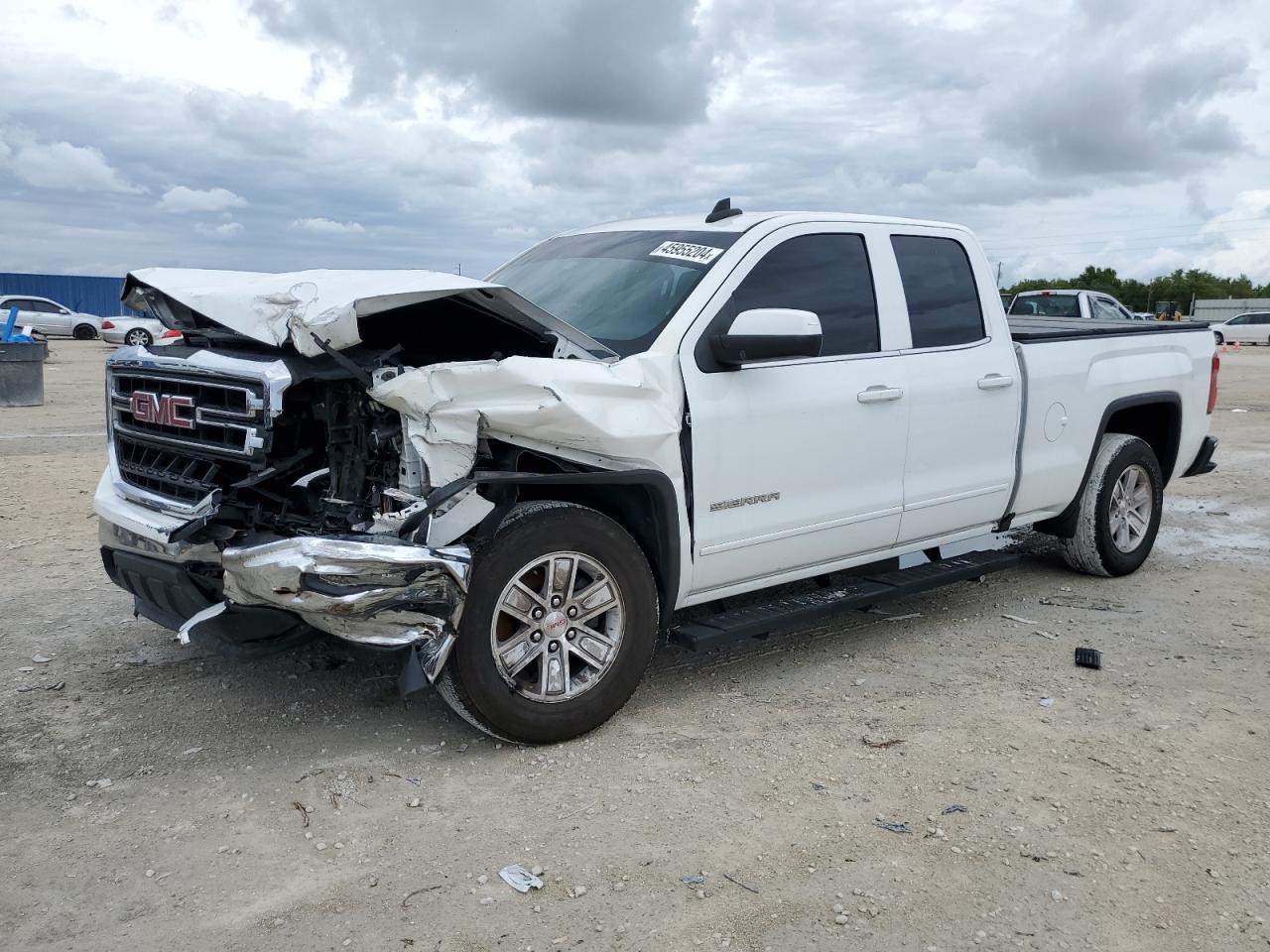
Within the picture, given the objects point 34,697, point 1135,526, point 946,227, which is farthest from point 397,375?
point 1135,526

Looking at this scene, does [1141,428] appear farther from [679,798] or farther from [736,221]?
[679,798]

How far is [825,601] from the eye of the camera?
15.8 feet

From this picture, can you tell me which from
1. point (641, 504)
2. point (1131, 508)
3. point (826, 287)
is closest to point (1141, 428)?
point (1131, 508)

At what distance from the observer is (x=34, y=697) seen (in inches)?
176

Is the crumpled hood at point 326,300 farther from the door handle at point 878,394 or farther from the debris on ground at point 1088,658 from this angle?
the debris on ground at point 1088,658

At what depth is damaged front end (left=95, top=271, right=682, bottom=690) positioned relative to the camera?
356 centimetres

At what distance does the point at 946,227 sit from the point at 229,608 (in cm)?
386

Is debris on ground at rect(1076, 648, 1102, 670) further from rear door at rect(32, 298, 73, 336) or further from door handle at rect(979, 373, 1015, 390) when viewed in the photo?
rear door at rect(32, 298, 73, 336)

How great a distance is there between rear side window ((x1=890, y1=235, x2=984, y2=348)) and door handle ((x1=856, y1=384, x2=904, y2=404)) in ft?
1.16

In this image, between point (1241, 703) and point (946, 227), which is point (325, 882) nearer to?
point (1241, 703)

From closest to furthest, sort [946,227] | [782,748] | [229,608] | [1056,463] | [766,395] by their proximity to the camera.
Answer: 1. [229,608]
2. [782,748]
3. [766,395]
4. [946,227]
5. [1056,463]

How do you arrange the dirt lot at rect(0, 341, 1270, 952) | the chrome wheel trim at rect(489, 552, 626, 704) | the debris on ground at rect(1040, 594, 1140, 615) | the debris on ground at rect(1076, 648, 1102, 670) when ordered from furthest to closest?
the debris on ground at rect(1040, 594, 1140, 615) → the debris on ground at rect(1076, 648, 1102, 670) → the chrome wheel trim at rect(489, 552, 626, 704) → the dirt lot at rect(0, 341, 1270, 952)

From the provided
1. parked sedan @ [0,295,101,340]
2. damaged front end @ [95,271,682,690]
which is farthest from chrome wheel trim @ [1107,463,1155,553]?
parked sedan @ [0,295,101,340]

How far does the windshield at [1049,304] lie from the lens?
59.1ft
